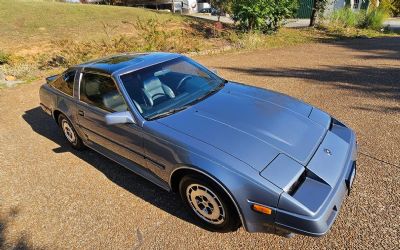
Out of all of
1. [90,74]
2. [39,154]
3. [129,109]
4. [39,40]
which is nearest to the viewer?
[129,109]

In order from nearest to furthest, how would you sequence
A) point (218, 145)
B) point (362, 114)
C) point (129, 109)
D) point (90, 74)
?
point (218, 145) < point (129, 109) < point (90, 74) < point (362, 114)

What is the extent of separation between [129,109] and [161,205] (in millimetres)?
1150

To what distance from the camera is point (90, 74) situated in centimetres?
412

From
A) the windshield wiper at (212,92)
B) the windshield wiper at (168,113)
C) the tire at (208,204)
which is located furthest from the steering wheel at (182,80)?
the tire at (208,204)

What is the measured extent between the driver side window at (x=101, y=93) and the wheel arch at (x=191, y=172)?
0.97 m

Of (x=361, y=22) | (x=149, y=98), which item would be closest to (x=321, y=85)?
(x=149, y=98)

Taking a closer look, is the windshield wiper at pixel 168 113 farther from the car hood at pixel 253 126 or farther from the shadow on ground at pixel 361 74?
the shadow on ground at pixel 361 74

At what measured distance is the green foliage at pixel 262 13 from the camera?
12094mm

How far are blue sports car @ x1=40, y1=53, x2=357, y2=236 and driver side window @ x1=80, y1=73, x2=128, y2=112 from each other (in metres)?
0.01

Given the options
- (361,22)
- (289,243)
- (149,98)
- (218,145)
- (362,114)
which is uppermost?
(361,22)

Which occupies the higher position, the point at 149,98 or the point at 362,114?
the point at 149,98

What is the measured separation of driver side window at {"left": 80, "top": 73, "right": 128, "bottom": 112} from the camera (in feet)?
11.8

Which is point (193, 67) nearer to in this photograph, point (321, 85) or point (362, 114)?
point (362, 114)

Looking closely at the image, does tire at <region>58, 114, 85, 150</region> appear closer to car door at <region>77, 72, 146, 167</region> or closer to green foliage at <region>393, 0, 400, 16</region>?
car door at <region>77, 72, 146, 167</region>
